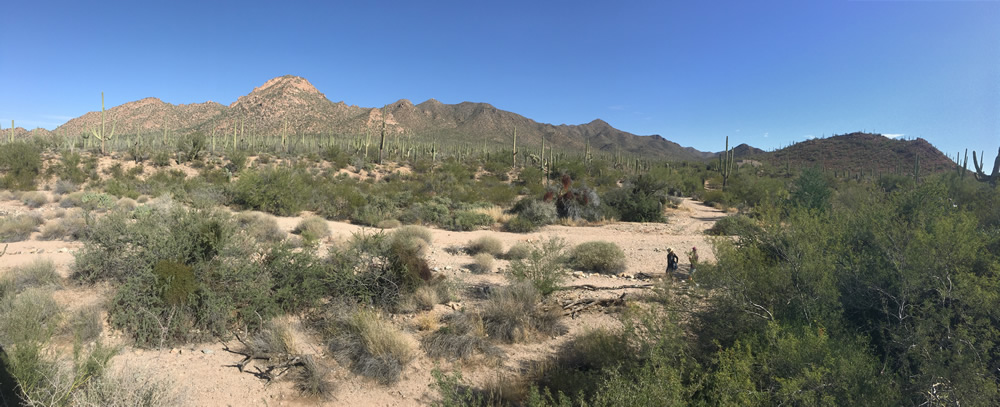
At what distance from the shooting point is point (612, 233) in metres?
15.5

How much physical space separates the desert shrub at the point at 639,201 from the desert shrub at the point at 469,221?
23.1 feet

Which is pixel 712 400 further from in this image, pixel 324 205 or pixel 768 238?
pixel 324 205

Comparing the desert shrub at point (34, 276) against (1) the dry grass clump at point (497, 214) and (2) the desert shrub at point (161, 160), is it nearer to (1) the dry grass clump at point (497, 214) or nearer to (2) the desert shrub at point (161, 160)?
(1) the dry grass clump at point (497, 214)

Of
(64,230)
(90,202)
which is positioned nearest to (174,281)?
(64,230)

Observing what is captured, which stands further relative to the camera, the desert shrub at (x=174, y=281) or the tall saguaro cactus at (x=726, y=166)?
the tall saguaro cactus at (x=726, y=166)

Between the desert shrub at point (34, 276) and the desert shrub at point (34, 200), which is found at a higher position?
the desert shrub at point (34, 200)

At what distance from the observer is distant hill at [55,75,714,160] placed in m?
72.8

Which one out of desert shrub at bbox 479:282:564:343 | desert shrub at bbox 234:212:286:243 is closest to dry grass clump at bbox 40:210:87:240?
desert shrub at bbox 234:212:286:243

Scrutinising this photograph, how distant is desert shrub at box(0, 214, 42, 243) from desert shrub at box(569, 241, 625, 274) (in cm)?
1424

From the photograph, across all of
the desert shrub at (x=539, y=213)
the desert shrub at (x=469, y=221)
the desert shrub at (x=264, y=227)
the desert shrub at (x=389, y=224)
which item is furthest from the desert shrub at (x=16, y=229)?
the desert shrub at (x=539, y=213)

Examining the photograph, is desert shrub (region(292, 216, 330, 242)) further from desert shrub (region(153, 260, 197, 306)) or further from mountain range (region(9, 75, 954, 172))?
mountain range (region(9, 75, 954, 172))

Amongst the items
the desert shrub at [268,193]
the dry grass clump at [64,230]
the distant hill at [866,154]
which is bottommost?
the dry grass clump at [64,230]

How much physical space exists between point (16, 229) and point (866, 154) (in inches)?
3464

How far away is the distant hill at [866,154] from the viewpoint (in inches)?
2234
